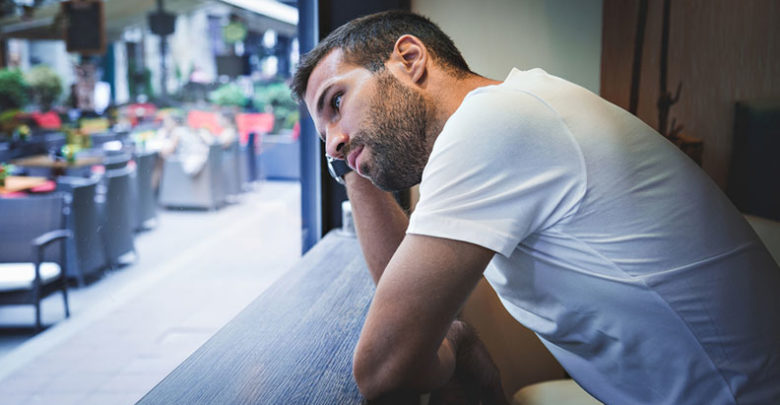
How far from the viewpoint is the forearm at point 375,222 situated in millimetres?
1352

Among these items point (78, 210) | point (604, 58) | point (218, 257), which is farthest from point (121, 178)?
point (604, 58)

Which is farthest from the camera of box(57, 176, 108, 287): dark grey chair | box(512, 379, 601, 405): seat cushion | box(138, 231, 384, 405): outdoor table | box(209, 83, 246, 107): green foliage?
box(209, 83, 246, 107): green foliage

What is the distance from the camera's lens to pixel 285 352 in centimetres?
105

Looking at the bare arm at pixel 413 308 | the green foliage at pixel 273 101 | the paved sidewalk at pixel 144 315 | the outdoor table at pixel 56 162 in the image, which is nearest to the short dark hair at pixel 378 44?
the bare arm at pixel 413 308

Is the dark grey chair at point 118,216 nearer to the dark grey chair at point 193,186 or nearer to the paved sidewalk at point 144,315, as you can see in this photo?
the paved sidewalk at point 144,315

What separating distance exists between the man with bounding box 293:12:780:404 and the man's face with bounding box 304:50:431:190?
0.22 metres

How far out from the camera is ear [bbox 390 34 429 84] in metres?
1.09

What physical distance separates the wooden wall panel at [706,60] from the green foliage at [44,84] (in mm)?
2232

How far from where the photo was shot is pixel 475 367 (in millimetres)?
1278

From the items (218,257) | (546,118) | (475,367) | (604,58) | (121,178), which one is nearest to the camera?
(546,118)

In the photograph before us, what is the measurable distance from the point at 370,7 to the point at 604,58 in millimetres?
1052

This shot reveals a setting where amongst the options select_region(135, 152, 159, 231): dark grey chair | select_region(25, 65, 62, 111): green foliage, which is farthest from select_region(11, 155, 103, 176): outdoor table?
select_region(25, 65, 62, 111): green foliage

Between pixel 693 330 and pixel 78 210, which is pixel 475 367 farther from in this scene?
pixel 78 210

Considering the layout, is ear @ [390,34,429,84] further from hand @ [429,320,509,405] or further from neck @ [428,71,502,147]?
hand @ [429,320,509,405]
